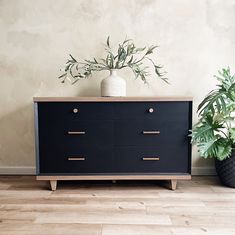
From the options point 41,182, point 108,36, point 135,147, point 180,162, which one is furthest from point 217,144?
point 41,182

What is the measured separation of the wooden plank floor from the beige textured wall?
78 centimetres

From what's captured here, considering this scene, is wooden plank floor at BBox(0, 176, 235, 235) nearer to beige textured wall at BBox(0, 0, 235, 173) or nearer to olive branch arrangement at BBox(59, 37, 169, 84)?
beige textured wall at BBox(0, 0, 235, 173)

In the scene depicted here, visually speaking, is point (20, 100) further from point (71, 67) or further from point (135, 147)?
point (135, 147)

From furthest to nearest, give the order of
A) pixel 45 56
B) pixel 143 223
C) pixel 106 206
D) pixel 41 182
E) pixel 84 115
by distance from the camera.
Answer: pixel 45 56 → pixel 41 182 → pixel 84 115 → pixel 106 206 → pixel 143 223

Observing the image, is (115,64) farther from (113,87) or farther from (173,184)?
(173,184)

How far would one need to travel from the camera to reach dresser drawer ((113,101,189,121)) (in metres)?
1.90

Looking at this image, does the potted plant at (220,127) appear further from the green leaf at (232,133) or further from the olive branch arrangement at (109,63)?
the olive branch arrangement at (109,63)

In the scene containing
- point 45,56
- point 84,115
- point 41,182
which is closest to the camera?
point 84,115

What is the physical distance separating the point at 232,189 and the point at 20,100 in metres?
1.89

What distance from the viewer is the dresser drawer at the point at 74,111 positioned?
1.90 meters

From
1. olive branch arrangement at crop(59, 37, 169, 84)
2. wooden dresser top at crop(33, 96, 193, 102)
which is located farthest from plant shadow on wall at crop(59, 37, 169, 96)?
wooden dresser top at crop(33, 96, 193, 102)

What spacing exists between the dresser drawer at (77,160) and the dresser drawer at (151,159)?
8 cm

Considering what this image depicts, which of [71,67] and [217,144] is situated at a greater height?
[71,67]

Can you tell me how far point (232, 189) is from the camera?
6.52ft
